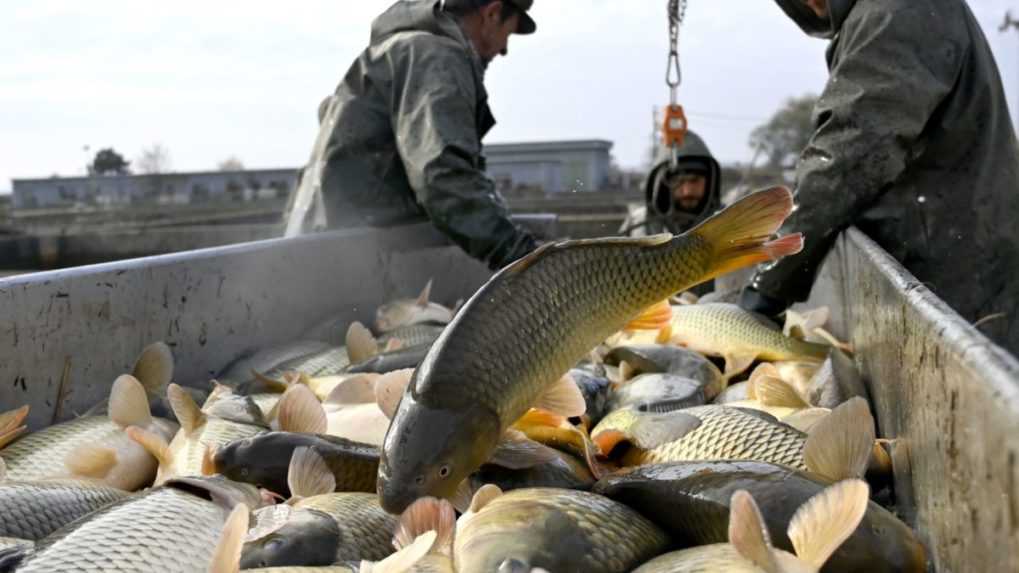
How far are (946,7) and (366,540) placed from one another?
311 cm

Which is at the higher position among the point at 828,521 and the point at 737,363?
the point at 828,521

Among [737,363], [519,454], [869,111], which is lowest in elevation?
[737,363]

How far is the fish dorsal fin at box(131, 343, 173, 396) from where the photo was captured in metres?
3.17

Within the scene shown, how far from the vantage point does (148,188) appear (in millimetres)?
35812

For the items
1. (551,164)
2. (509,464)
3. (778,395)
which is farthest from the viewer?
(551,164)

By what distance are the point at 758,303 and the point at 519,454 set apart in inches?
94.8

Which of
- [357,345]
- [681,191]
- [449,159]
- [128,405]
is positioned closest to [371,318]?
[449,159]

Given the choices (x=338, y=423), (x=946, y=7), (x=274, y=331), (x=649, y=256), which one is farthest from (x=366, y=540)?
(x=946, y=7)

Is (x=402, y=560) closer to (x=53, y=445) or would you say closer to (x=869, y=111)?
(x=53, y=445)

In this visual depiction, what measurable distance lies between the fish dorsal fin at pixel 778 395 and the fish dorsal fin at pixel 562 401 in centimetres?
77

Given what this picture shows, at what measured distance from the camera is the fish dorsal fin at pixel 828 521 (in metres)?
1.37

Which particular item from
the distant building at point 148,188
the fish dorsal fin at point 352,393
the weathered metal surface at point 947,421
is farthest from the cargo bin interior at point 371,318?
the distant building at point 148,188

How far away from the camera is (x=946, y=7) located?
12.1ft

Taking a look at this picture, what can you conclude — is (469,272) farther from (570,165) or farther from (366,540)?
(570,165)
